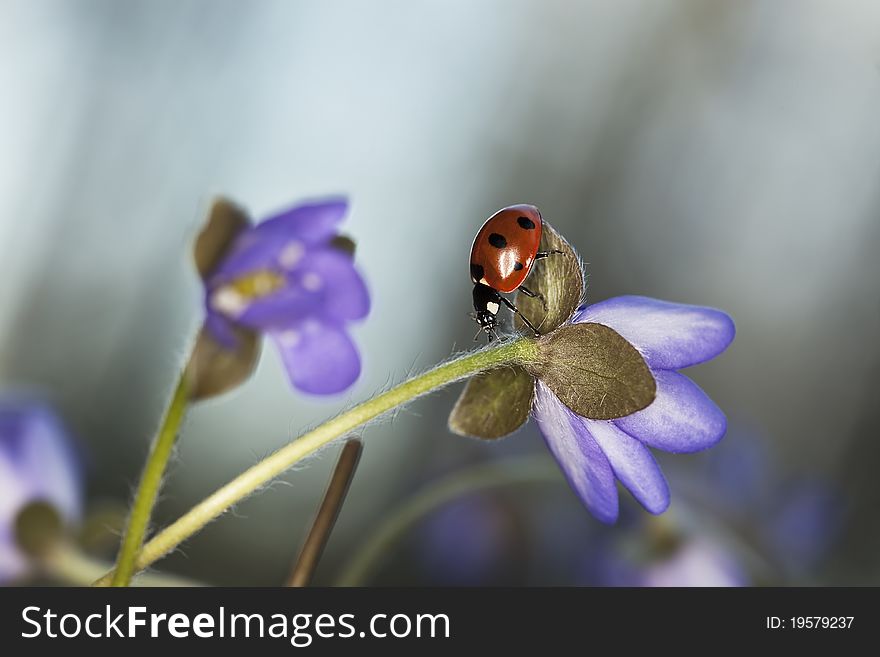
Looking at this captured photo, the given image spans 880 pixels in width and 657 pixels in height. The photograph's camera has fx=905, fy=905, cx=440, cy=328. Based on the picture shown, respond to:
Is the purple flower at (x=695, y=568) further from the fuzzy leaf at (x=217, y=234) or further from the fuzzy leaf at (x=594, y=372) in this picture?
the fuzzy leaf at (x=217, y=234)

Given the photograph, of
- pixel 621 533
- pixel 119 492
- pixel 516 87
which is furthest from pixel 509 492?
pixel 516 87

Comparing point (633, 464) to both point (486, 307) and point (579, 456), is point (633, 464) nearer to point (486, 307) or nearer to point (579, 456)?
point (579, 456)

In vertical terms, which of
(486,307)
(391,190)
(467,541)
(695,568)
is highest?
(486,307)

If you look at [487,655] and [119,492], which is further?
[119,492]

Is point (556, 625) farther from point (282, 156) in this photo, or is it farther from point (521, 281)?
point (282, 156)

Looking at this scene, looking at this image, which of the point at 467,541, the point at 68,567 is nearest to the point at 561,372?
the point at 68,567

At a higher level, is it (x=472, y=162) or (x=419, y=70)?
(x=419, y=70)
